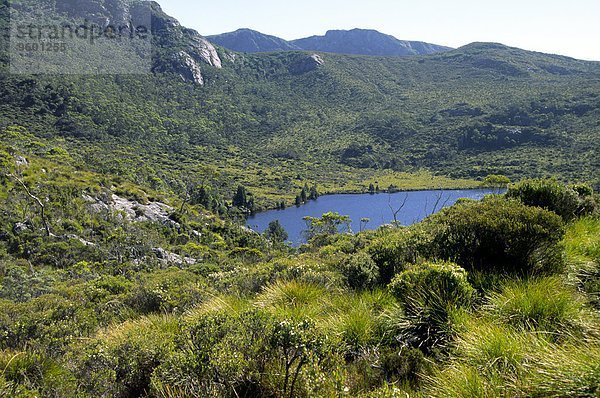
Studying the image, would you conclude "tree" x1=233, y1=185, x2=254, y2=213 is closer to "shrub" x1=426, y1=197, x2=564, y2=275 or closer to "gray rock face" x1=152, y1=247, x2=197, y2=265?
"gray rock face" x1=152, y1=247, x2=197, y2=265

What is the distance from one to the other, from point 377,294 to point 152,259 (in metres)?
40.4

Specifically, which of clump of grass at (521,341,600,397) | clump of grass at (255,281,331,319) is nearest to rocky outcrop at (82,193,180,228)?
clump of grass at (255,281,331,319)

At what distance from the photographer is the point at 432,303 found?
5.97 metres

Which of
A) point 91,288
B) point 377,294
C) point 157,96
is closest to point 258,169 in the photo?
point 157,96

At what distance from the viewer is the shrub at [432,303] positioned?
577 centimetres

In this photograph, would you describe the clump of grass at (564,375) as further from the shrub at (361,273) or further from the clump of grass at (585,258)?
the shrub at (361,273)

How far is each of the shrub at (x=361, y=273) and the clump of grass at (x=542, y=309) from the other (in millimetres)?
3279

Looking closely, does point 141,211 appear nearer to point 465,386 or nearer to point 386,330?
point 386,330

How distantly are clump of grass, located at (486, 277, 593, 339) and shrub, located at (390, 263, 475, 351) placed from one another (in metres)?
0.50

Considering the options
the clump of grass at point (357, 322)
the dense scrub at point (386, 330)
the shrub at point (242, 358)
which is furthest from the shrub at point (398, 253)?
the shrub at point (242, 358)

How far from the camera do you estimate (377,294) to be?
7.56m

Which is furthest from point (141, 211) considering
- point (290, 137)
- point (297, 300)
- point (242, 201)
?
point (290, 137)

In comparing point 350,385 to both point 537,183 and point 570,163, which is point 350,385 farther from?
point 570,163

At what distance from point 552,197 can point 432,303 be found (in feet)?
23.8
